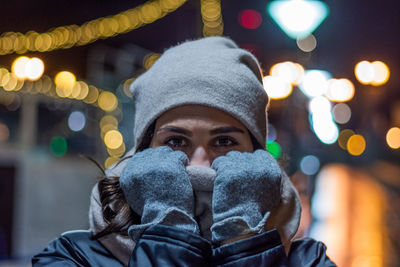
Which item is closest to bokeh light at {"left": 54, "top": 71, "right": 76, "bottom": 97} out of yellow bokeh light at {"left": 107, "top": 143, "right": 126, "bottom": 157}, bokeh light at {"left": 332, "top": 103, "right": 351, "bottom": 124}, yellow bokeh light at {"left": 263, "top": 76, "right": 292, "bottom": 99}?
yellow bokeh light at {"left": 107, "top": 143, "right": 126, "bottom": 157}

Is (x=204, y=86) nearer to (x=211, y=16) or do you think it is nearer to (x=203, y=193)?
(x=203, y=193)

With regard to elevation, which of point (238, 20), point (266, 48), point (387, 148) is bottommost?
point (387, 148)

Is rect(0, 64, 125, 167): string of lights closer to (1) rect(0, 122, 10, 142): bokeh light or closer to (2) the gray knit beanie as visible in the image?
(1) rect(0, 122, 10, 142): bokeh light

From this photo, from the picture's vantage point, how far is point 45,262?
1.38 meters

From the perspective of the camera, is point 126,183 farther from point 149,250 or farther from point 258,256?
point 258,256

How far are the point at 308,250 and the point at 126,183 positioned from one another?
67 centimetres

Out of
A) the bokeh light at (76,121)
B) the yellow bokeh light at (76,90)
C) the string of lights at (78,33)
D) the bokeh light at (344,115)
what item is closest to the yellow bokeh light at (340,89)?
the string of lights at (78,33)

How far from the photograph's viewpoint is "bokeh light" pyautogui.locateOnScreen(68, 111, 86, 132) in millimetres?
6758

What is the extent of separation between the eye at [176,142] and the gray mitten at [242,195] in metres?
0.16

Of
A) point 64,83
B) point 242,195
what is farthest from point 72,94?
point 242,195

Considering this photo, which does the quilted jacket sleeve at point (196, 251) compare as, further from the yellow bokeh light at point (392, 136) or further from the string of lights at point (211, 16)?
the yellow bokeh light at point (392, 136)

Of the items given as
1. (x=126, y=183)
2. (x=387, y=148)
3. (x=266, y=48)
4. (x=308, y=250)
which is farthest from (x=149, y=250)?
(x=387, y=148)

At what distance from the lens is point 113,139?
24.3 ft

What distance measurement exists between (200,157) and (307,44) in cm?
484
